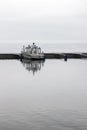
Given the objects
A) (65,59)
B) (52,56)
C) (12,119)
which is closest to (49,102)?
(12,119)

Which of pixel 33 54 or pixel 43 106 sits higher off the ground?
pixel 33 54

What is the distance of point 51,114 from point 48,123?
3.59m

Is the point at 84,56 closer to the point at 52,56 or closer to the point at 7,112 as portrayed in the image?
the point at 52,56

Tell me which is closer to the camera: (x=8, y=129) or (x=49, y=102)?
(x=8, y=129)

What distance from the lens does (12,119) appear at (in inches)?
1326

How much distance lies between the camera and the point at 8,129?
30.0m

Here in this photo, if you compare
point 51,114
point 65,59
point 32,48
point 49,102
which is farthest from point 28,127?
point 32,48

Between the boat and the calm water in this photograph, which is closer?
the calm water

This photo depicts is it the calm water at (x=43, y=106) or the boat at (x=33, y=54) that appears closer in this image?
the calm water at (x=43, y=106)

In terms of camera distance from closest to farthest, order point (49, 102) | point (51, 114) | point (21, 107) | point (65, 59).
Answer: point (51, 114) < point (21, 107) < point (49, 102) < point (65, 59)

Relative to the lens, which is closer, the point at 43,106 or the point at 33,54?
the point at 43,106

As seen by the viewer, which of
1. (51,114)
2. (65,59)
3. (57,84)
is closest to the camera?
(51,114)

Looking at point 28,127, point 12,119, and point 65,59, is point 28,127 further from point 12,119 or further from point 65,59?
point 65,59

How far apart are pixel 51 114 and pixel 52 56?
9105 cm
